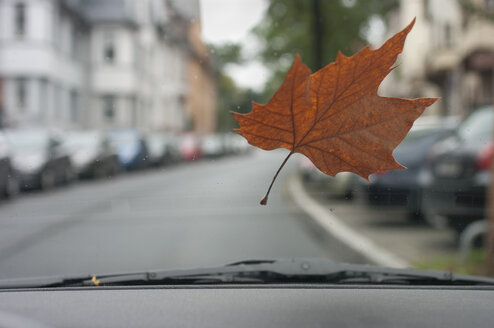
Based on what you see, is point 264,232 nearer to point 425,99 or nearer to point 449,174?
point 449,174

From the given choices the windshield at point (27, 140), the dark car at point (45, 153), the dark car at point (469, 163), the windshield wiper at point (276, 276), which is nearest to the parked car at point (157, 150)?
the windshield wiper at point (276, 276)

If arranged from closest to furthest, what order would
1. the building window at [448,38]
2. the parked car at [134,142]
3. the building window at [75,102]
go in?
the parked car at [134,142]
the building window at [75,102]
the building window at [448,38]

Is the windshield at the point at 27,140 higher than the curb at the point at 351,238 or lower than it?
higher

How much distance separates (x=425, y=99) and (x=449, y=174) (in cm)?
510

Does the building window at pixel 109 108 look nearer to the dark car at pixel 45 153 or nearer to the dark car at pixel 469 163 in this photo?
the dark car at pixel 469 163

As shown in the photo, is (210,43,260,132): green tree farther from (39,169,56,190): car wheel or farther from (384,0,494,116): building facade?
(384,0,494,116): building facade

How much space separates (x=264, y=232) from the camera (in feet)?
26.2

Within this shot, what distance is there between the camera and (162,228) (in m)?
8.12

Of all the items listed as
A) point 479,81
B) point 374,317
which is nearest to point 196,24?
point 374,317

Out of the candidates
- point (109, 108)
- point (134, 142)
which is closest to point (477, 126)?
point (134, 142)

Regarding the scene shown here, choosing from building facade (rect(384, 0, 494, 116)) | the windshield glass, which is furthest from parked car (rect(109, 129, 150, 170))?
building facade (rect(384, 0, 494, 116))

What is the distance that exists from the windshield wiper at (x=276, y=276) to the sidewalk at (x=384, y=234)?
2.07m

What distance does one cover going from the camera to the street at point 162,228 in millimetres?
2898

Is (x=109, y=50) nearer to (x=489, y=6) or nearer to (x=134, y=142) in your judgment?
(x=134, y=142)
